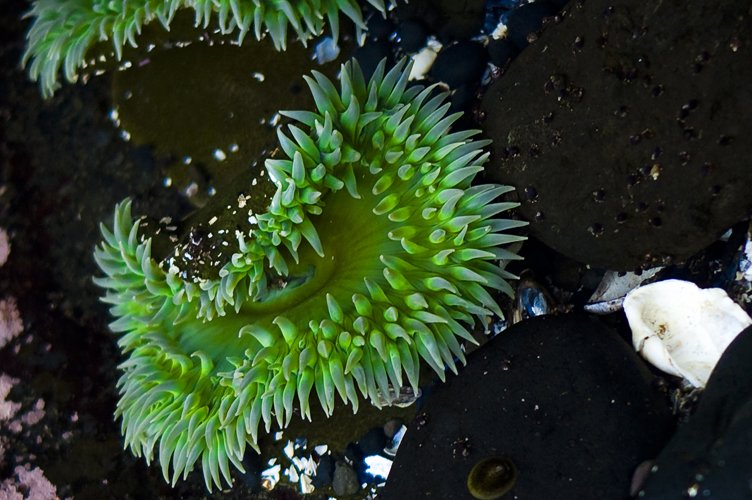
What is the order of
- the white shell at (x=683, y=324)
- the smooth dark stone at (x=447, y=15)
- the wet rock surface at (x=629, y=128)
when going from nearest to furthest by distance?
the wet rock surface at (x=629, y=128) < the white shell at (x=683, y=324) < the smooth dark stone at (x=447, y=15)

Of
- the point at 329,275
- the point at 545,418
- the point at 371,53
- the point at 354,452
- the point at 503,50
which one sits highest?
the point at 503,50

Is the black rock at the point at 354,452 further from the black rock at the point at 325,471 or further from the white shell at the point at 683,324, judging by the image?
the white shell at the point at 683,324

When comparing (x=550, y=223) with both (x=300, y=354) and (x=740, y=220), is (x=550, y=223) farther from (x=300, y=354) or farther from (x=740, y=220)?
(x=300, y=354)

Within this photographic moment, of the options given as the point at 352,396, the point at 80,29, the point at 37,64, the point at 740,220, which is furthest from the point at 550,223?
the point at 37,64

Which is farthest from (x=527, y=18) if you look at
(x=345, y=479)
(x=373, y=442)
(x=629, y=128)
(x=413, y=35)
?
(x=345, y=479)

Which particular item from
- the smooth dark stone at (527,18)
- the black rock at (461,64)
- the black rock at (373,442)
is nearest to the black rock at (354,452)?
the black rock at (373,442)

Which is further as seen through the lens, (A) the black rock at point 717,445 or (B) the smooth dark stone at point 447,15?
(B) the smooth dark stone at point 447,15

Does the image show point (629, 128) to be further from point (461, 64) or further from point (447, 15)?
point (447, 15)
